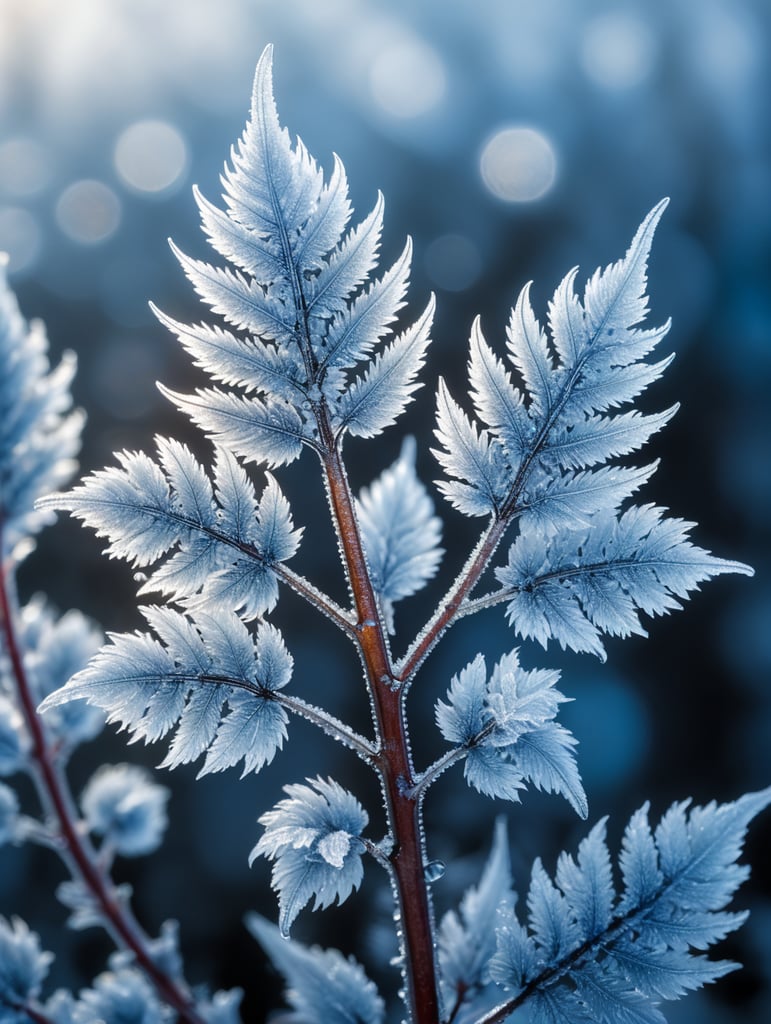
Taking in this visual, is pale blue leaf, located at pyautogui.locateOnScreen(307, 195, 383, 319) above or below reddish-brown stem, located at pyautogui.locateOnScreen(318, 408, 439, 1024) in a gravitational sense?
above

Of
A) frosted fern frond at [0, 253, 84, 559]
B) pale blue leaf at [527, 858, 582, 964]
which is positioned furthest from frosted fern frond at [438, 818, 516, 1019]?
frosted fern frond at [0, 253, 84, 559]

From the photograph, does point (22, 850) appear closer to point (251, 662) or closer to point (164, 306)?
point (164, 306)

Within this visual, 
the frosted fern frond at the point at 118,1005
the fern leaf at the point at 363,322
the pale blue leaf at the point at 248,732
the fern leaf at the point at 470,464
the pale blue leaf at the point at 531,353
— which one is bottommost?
the frosted fern frond at the point at 118,1005

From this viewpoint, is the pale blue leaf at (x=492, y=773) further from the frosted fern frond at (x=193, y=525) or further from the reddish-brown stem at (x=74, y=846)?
the reddish-brown stem at (x=74, y=846)

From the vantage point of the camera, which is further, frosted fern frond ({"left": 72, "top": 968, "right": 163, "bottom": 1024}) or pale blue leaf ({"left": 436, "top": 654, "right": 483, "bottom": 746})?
frosted fern frond ({"left": 72, "top": 968, "right": 163, "bottom": 1024})

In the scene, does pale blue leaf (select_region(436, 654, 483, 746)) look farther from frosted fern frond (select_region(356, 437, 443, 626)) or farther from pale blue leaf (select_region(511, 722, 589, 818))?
frosted fern frond (select_region(356, 437, 443, 626))

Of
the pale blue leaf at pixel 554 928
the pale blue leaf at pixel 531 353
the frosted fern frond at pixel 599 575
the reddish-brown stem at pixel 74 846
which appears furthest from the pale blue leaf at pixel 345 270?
the reddish-brown stem at pixel 74 846
